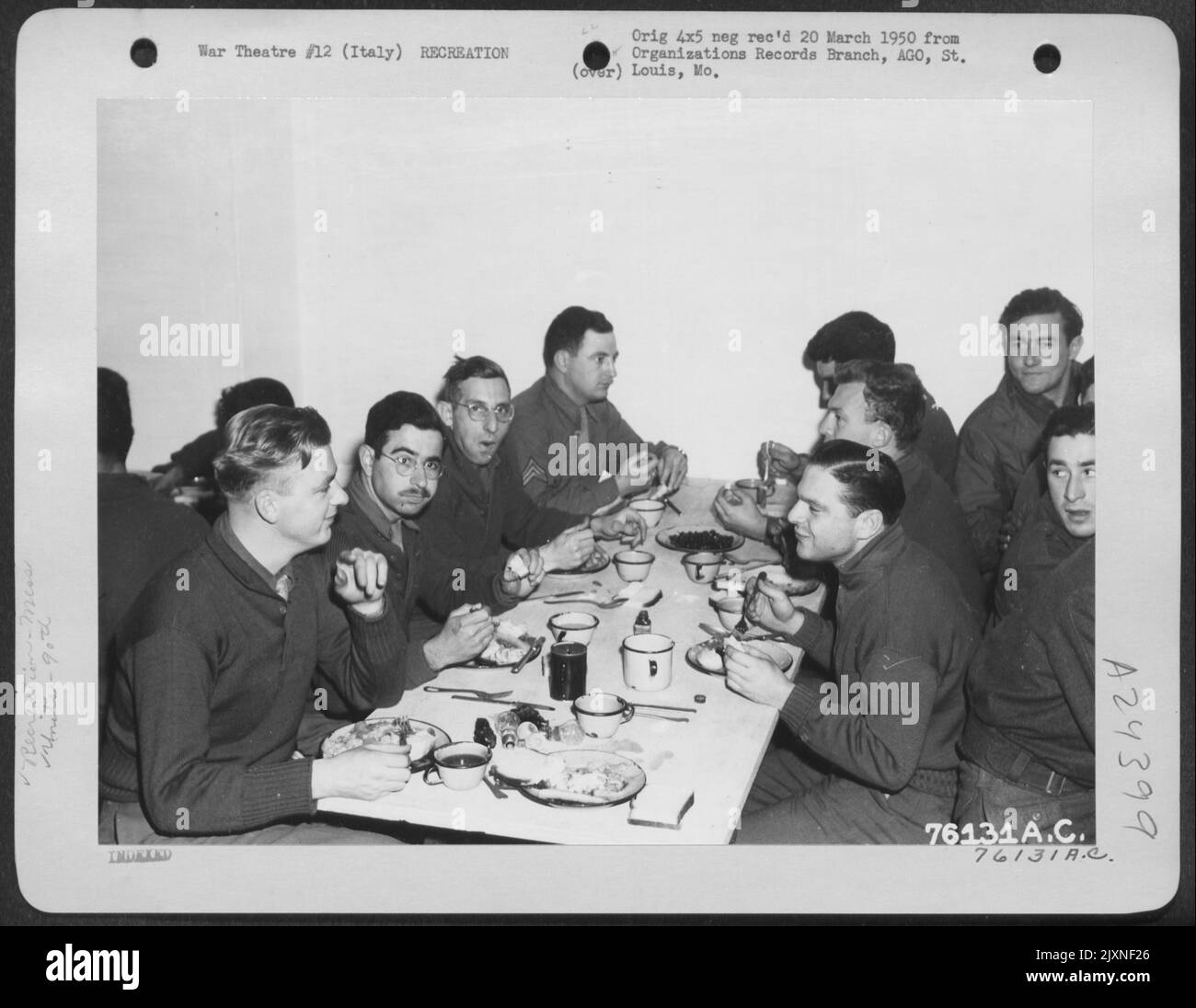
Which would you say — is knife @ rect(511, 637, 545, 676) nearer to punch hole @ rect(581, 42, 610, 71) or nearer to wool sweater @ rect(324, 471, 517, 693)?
wool sweater @ rect(324, 471, 517, 693)

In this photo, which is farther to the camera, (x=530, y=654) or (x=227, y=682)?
(x=530, y=654)

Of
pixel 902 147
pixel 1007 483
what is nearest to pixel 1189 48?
pixel 902 147

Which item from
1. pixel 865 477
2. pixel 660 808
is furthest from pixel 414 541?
pixel 865 477

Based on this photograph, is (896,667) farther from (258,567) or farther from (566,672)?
(258,567)

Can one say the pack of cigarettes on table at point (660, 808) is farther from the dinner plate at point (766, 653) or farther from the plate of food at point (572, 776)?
the dinner plate at point (766, 653)

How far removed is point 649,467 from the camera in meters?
2.09

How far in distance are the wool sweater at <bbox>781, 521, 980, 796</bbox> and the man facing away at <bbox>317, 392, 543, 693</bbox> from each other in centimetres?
60

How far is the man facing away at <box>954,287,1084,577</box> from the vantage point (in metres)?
1.99

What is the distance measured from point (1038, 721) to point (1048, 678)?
8 cm

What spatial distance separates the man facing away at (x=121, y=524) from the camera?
1927 mm

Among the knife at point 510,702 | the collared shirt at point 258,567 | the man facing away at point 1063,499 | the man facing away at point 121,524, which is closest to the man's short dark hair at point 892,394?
the man facing away at point 1063,499

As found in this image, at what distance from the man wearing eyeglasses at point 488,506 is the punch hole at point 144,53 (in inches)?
31.4

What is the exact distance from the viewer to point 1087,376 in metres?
1.99

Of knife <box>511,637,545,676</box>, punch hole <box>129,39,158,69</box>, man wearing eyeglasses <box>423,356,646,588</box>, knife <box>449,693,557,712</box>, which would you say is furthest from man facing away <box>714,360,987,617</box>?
punch hole <box>129,39,158,69</box>
